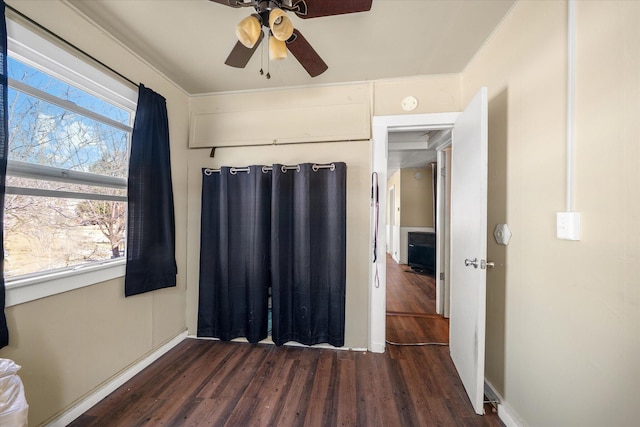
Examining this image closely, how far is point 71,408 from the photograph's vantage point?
1350mm

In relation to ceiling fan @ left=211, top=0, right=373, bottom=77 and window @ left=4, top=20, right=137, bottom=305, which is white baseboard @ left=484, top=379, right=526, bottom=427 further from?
window @ left=4, top=20, right=137, bottom=305

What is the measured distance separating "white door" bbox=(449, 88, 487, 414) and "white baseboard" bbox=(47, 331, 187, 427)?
245cm

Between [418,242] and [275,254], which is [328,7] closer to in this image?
[275,254]

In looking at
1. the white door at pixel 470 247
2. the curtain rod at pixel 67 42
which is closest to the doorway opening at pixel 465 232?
the white door at pixel 470 247

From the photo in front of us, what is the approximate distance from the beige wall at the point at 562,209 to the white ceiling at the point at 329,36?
0.30m

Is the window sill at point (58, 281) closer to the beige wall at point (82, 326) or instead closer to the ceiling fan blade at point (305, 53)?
the beige wall at point (82, 326)

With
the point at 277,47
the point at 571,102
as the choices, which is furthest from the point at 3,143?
the point at 571,102

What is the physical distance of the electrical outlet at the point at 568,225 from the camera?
954 mm

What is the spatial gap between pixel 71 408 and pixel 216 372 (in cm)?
81

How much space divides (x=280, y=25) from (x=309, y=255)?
5.31ft

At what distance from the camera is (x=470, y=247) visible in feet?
4.98

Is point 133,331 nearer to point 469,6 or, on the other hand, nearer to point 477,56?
point 469,6

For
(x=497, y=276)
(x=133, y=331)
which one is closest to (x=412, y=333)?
(x=497, y=276)

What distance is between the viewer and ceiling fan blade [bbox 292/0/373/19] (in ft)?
3.33
